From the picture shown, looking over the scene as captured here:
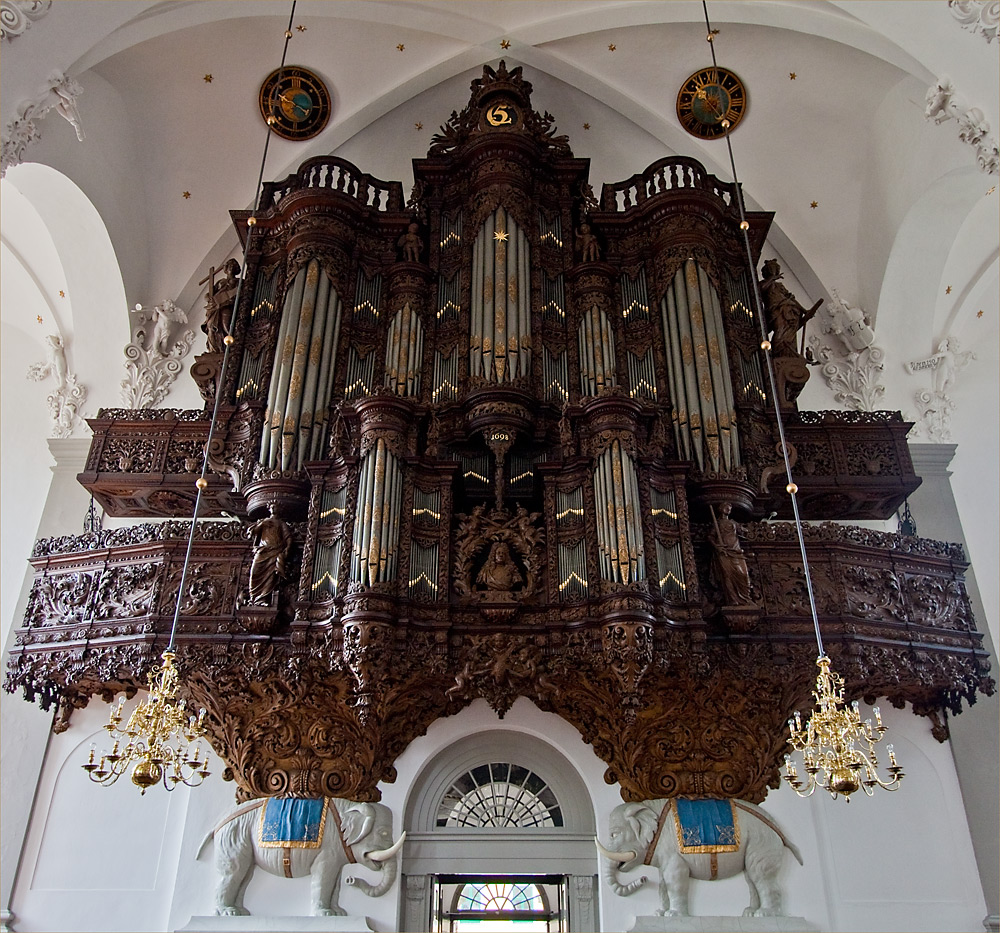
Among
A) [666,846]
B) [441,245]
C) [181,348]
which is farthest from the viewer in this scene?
[181,348]

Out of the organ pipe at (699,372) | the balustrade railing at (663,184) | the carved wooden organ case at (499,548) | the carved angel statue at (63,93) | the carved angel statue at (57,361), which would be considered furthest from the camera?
the carved angel statue at (57,361)

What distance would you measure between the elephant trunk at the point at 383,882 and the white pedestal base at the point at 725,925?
2519mm

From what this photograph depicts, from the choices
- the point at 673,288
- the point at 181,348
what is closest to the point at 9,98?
the point at 181,348

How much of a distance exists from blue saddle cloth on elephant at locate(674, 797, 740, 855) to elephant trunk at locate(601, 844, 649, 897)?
579mm

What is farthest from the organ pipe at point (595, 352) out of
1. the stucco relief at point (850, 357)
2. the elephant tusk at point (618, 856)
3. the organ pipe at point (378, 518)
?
the elephant tusk at point (618, 856)

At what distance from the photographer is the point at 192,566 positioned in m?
9.98

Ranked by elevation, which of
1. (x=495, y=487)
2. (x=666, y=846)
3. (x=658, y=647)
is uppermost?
(x=495, y=487)

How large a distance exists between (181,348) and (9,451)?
11.2 feet

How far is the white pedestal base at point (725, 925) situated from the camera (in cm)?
918

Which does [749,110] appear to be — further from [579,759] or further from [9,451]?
[9,451]

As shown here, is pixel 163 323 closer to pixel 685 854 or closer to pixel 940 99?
pixel 685 854

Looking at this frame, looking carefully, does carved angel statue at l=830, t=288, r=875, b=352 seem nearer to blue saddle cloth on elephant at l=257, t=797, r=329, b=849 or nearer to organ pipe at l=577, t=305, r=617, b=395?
organ pipe at l=577, t=305, r=617, b=395

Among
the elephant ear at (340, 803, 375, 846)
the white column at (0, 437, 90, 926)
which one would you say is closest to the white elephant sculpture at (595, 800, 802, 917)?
the elephant ear at (340, 803, 375, 846)

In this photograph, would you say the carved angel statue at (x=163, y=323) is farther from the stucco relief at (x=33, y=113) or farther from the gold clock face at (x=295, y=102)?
the stucco relief at (x=33, y=113)
